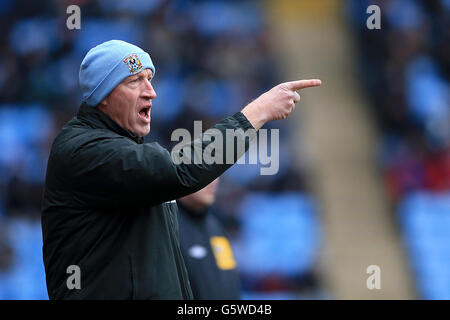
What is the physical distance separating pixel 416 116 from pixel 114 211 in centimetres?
728

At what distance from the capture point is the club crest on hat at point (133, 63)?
296cm

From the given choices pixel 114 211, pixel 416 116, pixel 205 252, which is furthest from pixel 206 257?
pixel 416 116

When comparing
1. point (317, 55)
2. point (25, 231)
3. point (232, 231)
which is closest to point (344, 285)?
point (232, 231)

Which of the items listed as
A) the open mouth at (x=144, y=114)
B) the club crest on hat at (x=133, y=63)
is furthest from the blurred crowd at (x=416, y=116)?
the club crest on hat at (x=133, y=63)

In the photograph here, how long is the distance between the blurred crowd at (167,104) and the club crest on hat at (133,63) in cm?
485

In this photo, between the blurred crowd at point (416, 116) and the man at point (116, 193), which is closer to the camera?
the man at point (116, 193)

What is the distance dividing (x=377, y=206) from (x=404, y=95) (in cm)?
143

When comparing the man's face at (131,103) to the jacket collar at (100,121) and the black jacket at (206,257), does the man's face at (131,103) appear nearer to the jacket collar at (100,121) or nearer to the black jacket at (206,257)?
the jacket collar at (100,121)

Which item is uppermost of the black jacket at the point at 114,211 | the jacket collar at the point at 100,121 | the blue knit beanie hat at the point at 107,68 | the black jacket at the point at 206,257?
the blue knit beanie hat at the point at 107,68

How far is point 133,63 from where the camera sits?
2969 mm

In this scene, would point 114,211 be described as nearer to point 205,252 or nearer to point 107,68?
point 107,68

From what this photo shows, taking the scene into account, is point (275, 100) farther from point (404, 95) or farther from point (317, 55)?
point (317, 55)

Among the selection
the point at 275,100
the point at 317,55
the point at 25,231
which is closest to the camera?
the point at 275,100
